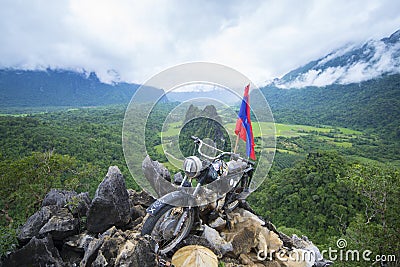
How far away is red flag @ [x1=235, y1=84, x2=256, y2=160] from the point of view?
14.5ft

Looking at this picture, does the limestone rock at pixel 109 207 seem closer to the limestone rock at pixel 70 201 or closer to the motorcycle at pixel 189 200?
the limestone rock at pixel 70 201

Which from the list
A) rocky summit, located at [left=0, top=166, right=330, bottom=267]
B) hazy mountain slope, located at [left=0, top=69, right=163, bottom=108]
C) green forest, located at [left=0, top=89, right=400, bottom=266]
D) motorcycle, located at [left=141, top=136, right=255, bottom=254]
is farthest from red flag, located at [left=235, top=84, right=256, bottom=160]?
hazy mountain slope, located at [left=0, top=69, right=163, bottom=108]

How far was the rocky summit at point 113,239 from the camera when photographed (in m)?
3.44

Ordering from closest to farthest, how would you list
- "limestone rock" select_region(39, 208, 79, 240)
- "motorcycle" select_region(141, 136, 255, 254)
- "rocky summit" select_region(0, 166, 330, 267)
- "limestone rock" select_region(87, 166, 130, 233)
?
1. "rocky summit" select_region(0, 166, 330, 267)
2. "motorcycle" select_region(141, 136, 255, 254)
3. "limestone rock" select_region(39, 208, 79, 240)
4. "limestone rock" select_region(87, 166, 130, 233)

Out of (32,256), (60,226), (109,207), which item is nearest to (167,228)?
(109,207)

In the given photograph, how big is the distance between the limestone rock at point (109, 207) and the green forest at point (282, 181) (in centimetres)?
130

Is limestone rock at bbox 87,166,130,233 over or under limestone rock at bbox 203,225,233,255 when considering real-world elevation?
over

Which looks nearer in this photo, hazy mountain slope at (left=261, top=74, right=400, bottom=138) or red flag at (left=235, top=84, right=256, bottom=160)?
red flag at (left=235, top=84, right=256, bottom=160)

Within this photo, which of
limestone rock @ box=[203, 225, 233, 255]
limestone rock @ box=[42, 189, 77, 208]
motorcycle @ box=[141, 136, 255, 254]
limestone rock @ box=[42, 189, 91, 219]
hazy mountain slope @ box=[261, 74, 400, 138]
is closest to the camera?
motorcycle @ box=[141, 136, 255, 254]

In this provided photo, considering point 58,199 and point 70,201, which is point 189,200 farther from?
point 58,199

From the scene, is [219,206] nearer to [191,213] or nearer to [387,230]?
[191,213]

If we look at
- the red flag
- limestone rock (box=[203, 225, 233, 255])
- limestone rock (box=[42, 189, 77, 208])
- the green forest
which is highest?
the red flag

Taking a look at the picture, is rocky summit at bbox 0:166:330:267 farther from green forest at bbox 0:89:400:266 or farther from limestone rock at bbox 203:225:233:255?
green forest at bbox 0:89:400:266

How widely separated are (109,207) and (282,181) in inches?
1215
